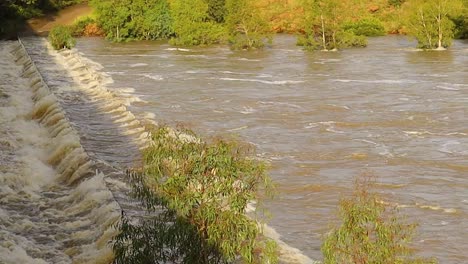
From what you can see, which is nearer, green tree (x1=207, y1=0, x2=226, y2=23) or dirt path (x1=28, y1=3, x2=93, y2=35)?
green tree (x1=207, y1=0, x2=226, y2=23)

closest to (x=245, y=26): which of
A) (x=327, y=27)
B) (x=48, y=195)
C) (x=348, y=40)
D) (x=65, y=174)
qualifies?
(x=327, y=27)

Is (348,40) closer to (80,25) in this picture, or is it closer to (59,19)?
(80,25)

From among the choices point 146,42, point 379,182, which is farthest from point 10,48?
point 379,182

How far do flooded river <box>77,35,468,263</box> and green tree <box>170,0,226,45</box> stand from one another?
560 cm

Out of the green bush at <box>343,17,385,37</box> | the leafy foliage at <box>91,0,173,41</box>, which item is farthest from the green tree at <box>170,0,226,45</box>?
the green bush at <box>343,17,385,37</box>

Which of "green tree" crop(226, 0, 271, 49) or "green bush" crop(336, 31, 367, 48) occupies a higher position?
"green tree" crop(226, 0, 271, 49)

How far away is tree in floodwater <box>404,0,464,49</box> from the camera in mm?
41250

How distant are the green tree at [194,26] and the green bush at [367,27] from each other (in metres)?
11.9

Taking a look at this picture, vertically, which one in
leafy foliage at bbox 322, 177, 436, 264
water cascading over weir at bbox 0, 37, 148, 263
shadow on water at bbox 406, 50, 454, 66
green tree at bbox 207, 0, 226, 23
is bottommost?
shadow on water at bbox 406, 50, 454, 66

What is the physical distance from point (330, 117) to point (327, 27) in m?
22.0

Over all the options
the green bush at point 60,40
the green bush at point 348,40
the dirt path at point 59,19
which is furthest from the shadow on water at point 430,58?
the dirt path at point 59,19

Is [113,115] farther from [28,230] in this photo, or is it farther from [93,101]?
[28,230]

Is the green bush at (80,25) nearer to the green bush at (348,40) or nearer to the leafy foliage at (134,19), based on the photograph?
the leafy foliage at (134,19)

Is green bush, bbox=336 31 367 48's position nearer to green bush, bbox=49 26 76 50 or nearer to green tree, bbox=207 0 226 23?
green tree, bbox=207 0 226 23
